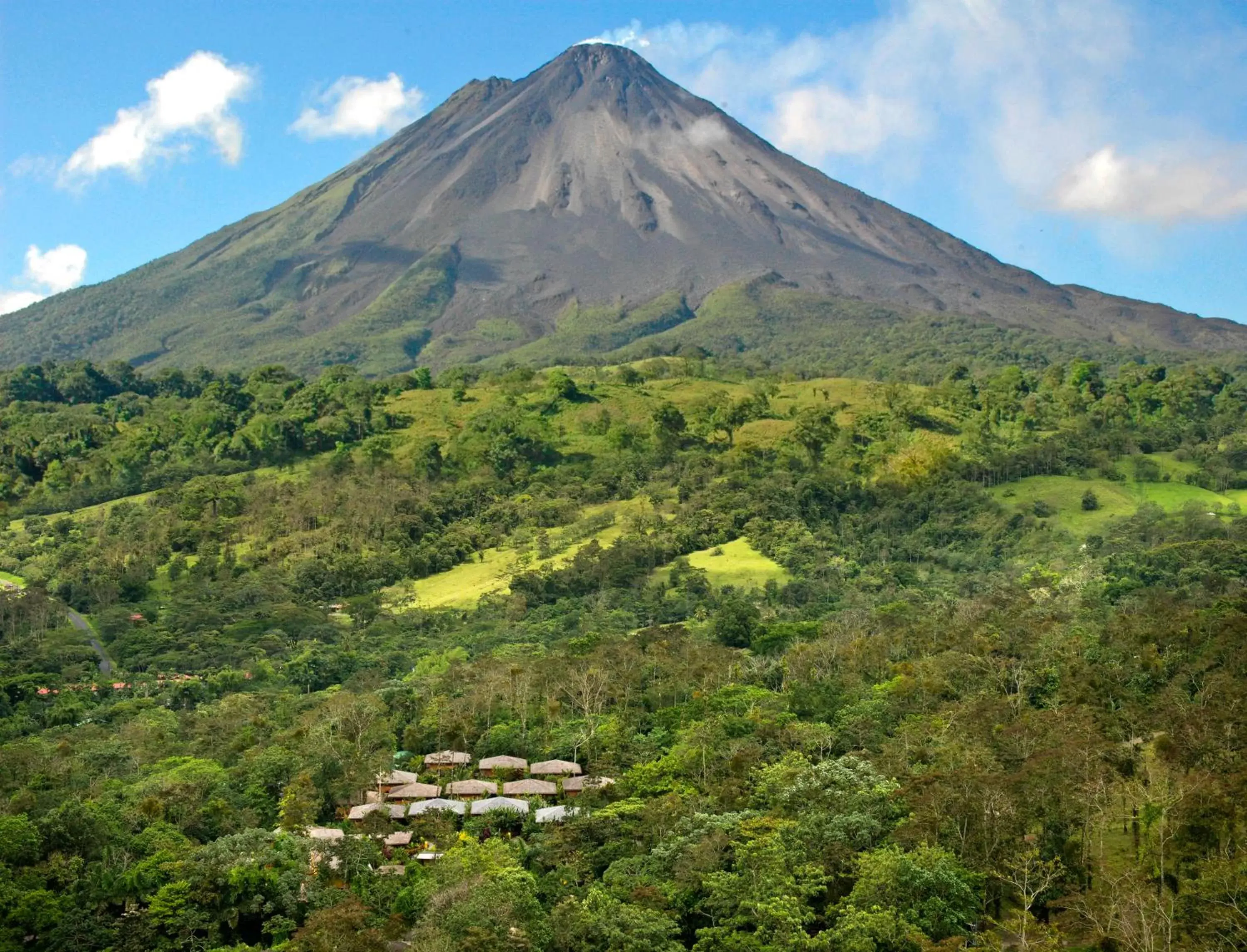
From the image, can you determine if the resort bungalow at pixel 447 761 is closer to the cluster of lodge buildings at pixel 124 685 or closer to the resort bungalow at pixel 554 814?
the resort bungalow at pixel 554 814

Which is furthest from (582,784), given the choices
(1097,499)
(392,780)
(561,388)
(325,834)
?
(561,388)

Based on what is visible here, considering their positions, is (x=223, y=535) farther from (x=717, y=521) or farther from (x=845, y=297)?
(x=845, y=297)

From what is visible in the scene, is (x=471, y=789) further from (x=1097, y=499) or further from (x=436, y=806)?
(x=1097, y=499)

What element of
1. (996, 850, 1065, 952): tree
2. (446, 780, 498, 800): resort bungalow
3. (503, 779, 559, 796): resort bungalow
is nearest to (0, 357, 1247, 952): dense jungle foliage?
(996, 850, 1065, 952): tree

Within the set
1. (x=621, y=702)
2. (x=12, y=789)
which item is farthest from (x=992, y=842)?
(x=12, y=789)

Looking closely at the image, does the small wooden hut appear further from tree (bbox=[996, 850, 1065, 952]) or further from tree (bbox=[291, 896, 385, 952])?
tree (bbox=[996, 850, 1065, 952])

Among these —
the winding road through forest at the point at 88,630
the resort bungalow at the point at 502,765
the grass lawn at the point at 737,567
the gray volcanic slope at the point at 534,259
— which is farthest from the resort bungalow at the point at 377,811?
the gray volcanic slope at the point at 534,259
